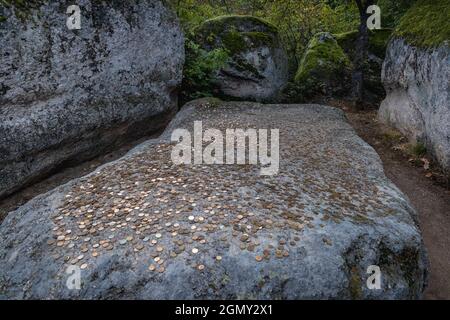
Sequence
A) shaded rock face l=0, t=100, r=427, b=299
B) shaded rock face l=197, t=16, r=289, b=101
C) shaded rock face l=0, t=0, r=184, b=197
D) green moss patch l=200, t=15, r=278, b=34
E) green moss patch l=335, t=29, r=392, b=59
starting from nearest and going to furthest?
shaded rock face l=0, t=100, r=427, b=299
shaded rock face l=0, t=0, r=184, b=197
shaded rock face l=197, t=16, r=289, b=101
green moss patch l=200, t=15, r=278, b=34
green moss patch l=335, t=29, r=392, b=59

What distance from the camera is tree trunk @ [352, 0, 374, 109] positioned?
13.2m

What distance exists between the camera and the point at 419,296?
201 inches

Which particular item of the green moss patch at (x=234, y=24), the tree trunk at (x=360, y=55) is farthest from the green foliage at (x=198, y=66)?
the tree trunk at (x=360, y=55)

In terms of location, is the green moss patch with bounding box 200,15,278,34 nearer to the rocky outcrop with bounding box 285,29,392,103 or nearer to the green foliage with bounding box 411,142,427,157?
the rocky outcrop with bounding box 285,29,392,103

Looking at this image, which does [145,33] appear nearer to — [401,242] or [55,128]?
[55,128]

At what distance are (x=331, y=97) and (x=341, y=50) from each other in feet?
9.27

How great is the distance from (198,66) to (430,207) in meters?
7.91

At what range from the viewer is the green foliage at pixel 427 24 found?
9.41m

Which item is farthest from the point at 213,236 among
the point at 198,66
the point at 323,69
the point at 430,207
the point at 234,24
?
the point at 323,69

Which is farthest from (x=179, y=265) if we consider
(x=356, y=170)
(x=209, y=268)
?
(x=356, y=170)

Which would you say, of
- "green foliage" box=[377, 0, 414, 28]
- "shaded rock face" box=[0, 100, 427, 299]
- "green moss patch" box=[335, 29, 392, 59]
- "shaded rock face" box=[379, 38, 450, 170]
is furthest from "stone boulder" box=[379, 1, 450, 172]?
"green foliage" box=[377, 0, 414, 28]

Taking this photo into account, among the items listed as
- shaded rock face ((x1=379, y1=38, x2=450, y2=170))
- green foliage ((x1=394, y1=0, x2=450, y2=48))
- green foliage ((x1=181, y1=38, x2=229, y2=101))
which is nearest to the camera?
shaded rock face ((x1=379, y1=38, x2=450, y2=170))

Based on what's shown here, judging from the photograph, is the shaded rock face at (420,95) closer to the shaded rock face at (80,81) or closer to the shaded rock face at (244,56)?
the shaded rock face at (244,56)

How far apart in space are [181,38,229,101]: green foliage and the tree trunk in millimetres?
4926
